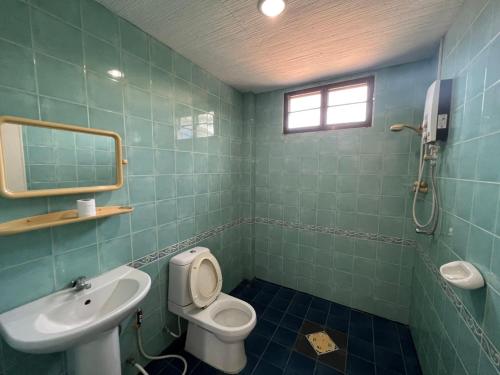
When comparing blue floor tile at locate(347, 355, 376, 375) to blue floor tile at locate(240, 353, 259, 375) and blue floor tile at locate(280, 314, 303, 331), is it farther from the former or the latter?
blue floor tile at locate(240, 353, 259, 375)

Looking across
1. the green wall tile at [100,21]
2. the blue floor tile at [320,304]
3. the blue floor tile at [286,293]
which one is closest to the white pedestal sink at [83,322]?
the green wall tile at [100,21]

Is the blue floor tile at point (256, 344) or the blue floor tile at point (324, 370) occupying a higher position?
the blue floor tile at point (324, 370)

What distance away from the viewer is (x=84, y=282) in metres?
1.02

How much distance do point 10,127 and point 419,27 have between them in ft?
7.33

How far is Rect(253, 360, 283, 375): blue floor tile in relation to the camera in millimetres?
1413

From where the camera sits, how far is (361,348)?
1600 mm

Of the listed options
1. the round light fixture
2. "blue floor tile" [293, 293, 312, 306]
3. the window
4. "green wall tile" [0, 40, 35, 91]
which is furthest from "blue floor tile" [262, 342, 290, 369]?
the round light fixture

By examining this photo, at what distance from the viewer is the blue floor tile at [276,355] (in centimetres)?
149

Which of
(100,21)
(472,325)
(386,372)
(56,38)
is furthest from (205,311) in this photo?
(100,21)

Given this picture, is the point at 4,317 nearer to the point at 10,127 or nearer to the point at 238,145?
the point at 10,127

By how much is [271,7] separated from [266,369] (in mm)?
2337

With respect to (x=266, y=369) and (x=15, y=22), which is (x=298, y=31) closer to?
(x=15, y=22)

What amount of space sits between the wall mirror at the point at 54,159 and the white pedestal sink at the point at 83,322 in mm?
506

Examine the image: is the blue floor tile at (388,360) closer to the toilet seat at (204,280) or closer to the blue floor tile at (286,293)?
the blue floor tile at (286,293)
